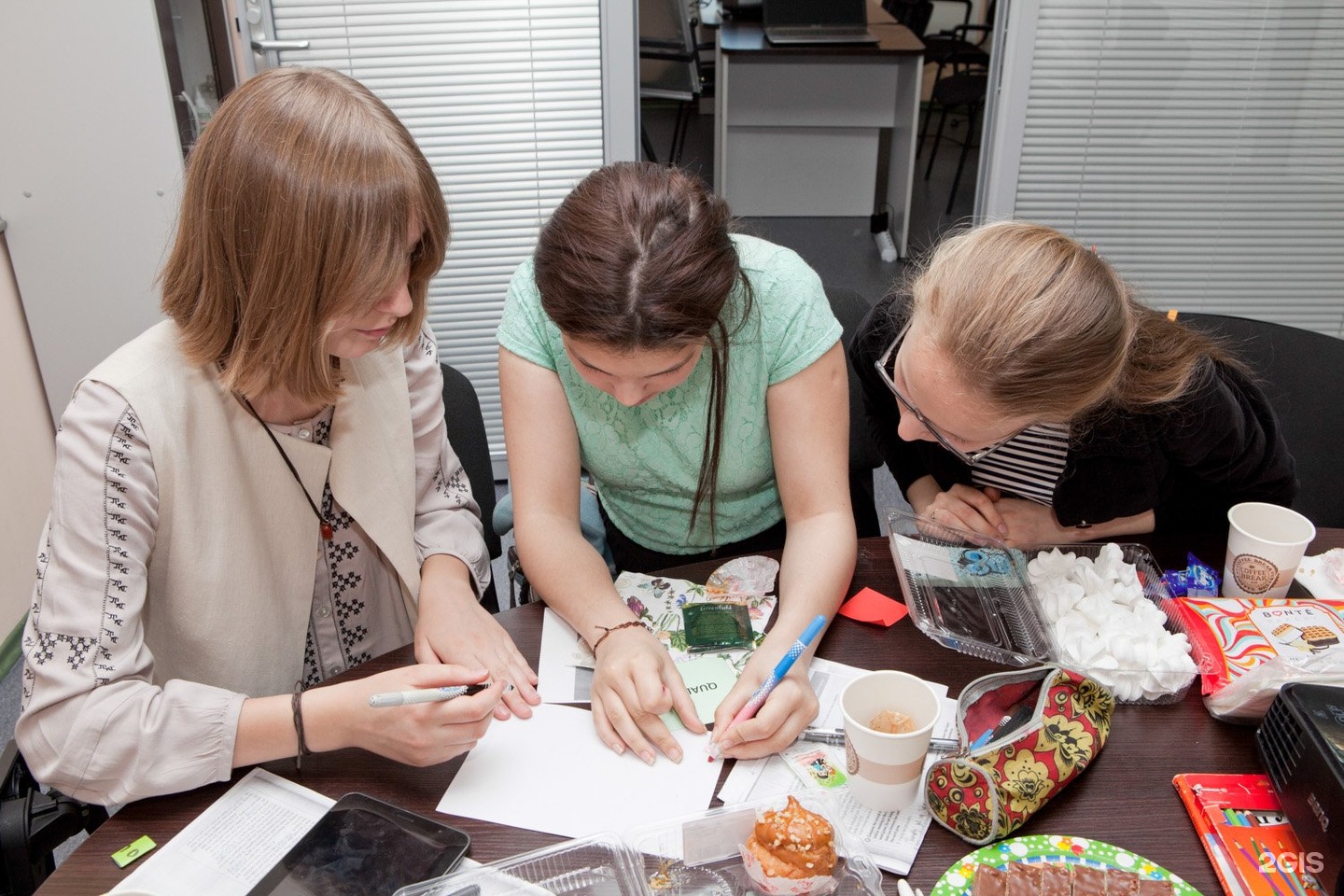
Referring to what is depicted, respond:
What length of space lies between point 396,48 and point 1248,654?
258 centimetres

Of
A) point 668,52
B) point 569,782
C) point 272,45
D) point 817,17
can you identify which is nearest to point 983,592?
point 569,782

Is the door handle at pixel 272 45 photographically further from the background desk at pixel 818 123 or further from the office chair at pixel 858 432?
the background desk at pixel 818 123

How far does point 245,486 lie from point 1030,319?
3.28ft

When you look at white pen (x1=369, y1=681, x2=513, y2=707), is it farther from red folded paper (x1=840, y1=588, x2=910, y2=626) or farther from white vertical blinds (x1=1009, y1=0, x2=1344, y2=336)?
white vertical blinds (x1=1009, y1=0, x2=1344, y2=336)

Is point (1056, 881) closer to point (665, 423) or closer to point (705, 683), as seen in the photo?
point (705, 683)

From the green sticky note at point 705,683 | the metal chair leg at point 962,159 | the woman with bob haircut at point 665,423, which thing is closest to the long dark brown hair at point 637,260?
the woman with bob haircut at point 665,423

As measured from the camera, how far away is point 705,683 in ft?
3.99

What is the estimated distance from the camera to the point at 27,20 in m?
2.46

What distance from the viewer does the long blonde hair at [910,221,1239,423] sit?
123 centimetres

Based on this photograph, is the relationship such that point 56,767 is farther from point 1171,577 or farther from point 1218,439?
point 1218,439

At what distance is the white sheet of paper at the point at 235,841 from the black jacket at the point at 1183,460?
1090 mm

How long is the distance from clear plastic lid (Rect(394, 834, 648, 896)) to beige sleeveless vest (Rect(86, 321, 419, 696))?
0.51 m

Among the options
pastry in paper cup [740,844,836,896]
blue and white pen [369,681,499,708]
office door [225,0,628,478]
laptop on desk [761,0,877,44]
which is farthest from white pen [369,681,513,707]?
laptop on desk [761,0,877,44]

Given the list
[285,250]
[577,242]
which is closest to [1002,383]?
[577,242]
